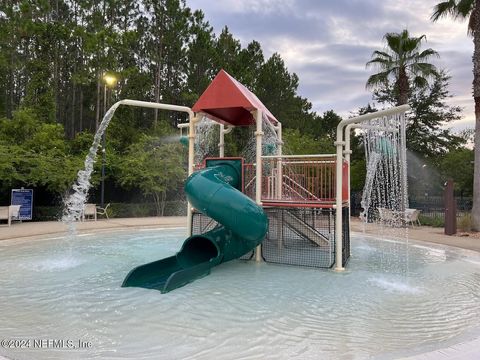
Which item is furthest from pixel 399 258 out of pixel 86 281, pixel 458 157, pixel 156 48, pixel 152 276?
pixel 156 48

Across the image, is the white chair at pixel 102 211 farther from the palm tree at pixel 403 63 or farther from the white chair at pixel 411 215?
the palm tree at pixel 403 63

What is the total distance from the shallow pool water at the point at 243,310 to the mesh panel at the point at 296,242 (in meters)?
0.72

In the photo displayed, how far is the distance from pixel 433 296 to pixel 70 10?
Answer: 36.2 meters

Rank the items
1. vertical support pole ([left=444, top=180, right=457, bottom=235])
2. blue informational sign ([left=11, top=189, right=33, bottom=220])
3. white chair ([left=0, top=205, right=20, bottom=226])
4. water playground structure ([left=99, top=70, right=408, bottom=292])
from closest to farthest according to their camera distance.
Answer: water playground structure ([left=99, top=70, right=408, bottom=292]) < vertical support pole ([left=444, top=180, right=457, bottom=235]) < white chair ([left=0, top=205, right=20, bottom=226]) < blue informational sign ([left=11, top=189, right=33, bottom=220])

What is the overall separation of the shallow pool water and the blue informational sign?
325 inches

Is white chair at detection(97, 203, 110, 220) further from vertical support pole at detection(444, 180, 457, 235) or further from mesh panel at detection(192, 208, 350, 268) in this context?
vertical support pole at detection(444, 180, 457, 235)

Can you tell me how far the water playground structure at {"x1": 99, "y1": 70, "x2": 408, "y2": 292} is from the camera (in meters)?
6.83

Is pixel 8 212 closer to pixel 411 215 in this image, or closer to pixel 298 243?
pixel 298 243

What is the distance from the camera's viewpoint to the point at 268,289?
6387 mm

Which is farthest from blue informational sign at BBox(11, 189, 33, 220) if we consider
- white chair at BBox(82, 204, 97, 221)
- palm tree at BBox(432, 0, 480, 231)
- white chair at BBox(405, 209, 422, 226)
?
palm tree at BBox(432, 0, 480, 231)

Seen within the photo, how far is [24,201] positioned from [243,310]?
14573 mm

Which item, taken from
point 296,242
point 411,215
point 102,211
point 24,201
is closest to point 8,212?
point 24,201

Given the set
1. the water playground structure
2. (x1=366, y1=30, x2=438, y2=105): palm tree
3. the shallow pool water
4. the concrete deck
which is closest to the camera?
the shallow pool water

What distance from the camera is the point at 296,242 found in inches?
416
